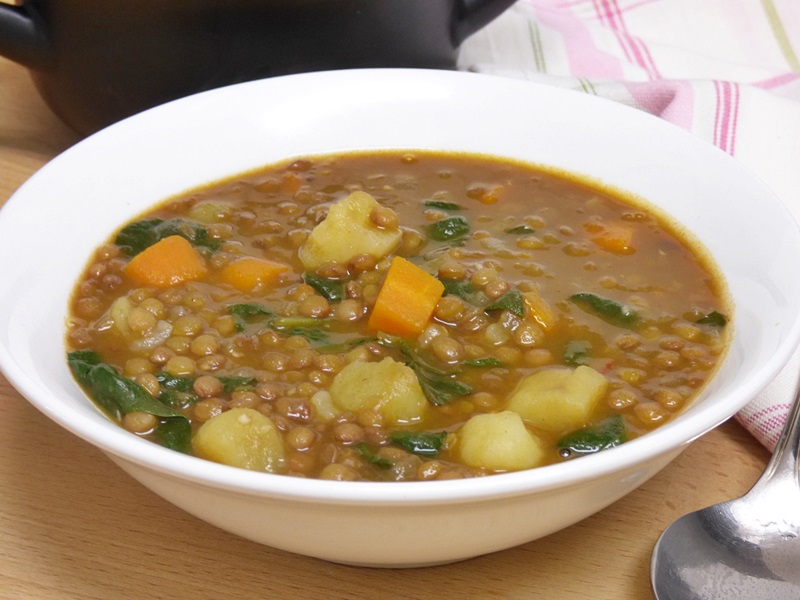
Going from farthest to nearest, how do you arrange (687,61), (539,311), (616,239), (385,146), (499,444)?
(687,61), (385,146), (616,239), (539,311), (499,444)

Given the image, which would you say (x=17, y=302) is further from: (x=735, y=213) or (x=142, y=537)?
(x=735, y=213)

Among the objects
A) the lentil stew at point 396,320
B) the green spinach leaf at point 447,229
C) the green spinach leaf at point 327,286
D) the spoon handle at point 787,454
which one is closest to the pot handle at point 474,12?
the lentil stew at point 396,320

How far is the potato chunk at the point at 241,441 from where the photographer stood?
7.03ft

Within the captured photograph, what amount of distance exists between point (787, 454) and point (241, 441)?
1.39 meters

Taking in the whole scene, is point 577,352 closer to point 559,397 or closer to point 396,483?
point 559,397

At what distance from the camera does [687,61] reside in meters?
4.69

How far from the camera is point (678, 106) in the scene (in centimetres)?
379

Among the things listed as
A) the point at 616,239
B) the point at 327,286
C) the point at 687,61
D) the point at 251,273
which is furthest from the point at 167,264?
the point at 687,61

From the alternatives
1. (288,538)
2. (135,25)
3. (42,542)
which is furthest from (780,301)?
(135,25)

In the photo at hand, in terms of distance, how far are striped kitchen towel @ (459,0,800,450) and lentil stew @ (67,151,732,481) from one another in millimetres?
534

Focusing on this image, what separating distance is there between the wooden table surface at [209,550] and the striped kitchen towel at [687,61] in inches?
23.6

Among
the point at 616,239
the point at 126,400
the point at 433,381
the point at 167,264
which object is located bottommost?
the point at 167,264

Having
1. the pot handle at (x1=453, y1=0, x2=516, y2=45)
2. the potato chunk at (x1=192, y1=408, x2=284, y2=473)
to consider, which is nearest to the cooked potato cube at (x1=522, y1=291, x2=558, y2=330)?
the potato chunk at (x1=192, y1=408, x2=284, y2=473)

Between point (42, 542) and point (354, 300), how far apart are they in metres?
1.02
